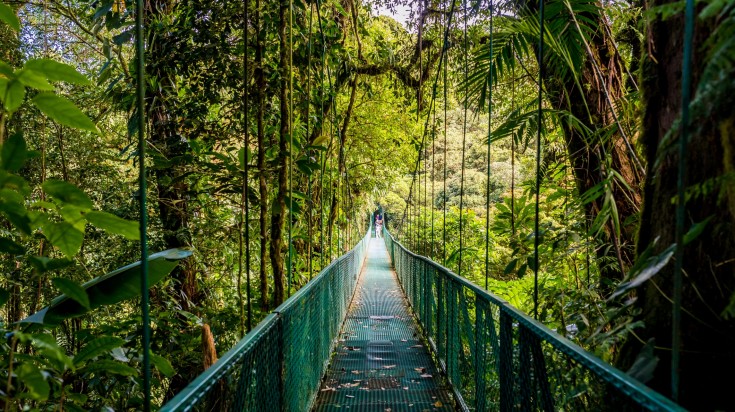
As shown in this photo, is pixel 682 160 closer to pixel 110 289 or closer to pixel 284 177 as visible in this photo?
pixel 110 289

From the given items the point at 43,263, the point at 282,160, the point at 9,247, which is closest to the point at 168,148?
the point at 282,160

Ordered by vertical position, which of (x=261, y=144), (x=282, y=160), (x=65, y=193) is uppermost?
(x=261, y=144)

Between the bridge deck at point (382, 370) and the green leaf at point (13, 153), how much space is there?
249cm

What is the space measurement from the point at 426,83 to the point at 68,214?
8.10 metres

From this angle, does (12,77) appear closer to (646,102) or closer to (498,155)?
(646,102)

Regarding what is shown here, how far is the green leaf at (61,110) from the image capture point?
0.96 m

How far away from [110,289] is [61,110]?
480 millimetres

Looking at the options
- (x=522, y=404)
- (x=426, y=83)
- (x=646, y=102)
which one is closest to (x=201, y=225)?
(x=522, y=404)

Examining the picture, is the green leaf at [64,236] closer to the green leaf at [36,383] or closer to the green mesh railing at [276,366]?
the green leaf at [36,383]

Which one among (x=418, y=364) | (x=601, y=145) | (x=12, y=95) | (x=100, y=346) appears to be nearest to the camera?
(x=12, y=95)

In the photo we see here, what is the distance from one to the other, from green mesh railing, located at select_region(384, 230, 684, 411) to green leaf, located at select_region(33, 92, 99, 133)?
112 centimetres

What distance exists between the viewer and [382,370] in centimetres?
386

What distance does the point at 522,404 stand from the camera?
159cm

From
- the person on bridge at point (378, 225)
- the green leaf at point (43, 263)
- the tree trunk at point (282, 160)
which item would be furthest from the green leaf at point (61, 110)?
the person on bridge at point (378, 225)
